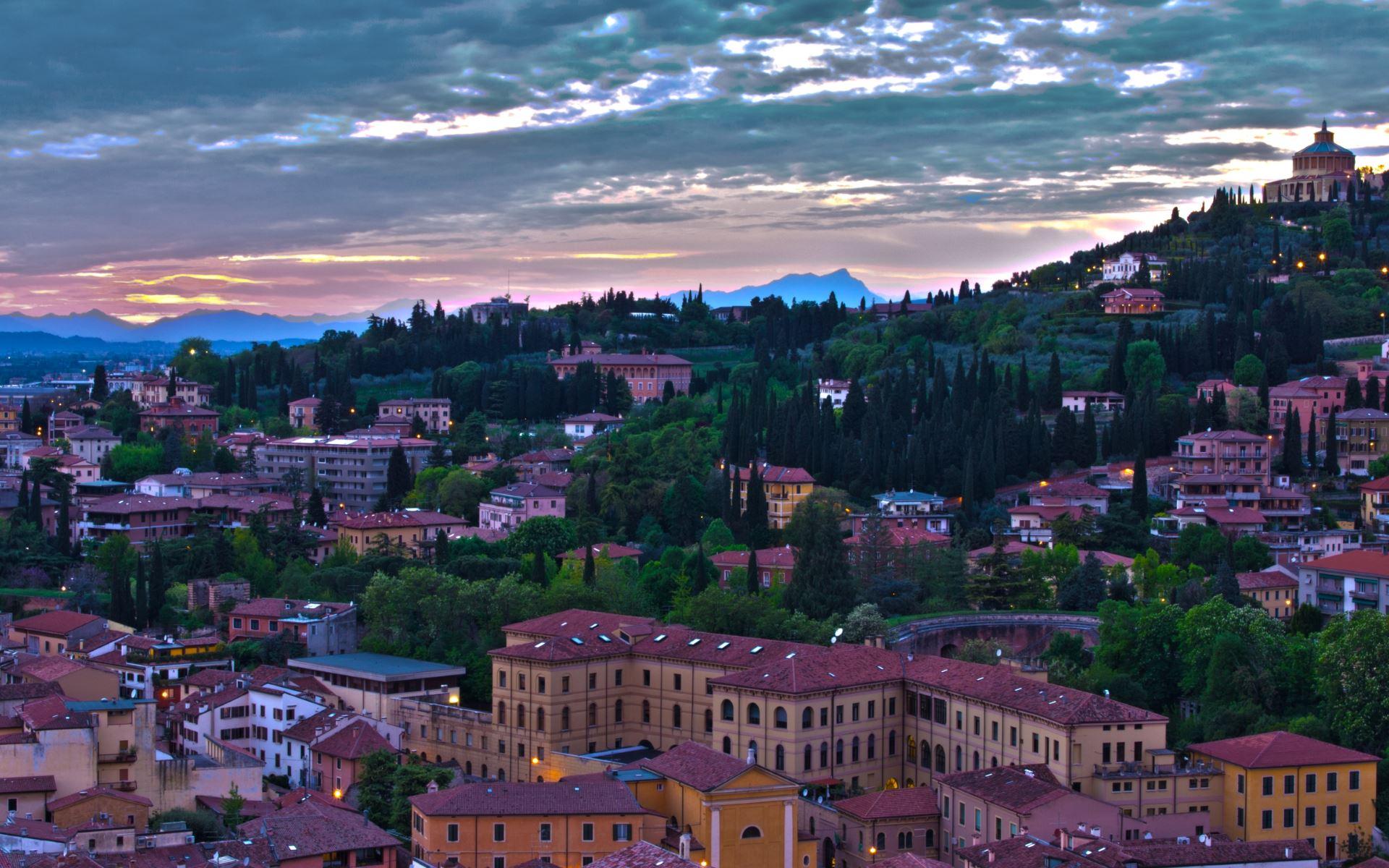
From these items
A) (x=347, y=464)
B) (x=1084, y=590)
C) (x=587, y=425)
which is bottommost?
(x=1084, y=590)

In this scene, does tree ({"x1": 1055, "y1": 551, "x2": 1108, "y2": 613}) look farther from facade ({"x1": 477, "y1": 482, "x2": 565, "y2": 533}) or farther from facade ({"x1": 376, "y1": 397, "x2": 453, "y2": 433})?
facade ({"x1": 376, "y1": 397, "x2": 453, "y2": 433})

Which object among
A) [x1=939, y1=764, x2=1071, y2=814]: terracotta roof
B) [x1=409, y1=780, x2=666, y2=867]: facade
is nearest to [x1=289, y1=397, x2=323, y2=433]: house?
[x1=409, y1=780, x2=666, y2=867]: facade

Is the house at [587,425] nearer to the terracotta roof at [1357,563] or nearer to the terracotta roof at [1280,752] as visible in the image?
the terracotta roof at [1357,563]

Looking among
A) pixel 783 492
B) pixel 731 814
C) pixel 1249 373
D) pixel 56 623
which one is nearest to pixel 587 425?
pixel 783 492

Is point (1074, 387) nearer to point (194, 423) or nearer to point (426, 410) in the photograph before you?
point (426, 410)

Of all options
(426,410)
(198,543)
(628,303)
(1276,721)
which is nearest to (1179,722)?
(1276,721)

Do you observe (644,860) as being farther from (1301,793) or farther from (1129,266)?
(1129,266)

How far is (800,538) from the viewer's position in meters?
56.9

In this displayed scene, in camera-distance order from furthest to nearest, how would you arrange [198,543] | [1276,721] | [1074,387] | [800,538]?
1. [1074,387]
2. [198,543]
3. [800,538]
4. [1276,721]

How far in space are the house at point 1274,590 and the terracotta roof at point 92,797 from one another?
1256 inches

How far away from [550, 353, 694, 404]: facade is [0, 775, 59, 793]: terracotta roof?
62901 millimetres

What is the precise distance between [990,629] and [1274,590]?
890 centimetres

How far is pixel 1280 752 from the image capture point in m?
35.8

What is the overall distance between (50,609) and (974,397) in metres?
36.8
